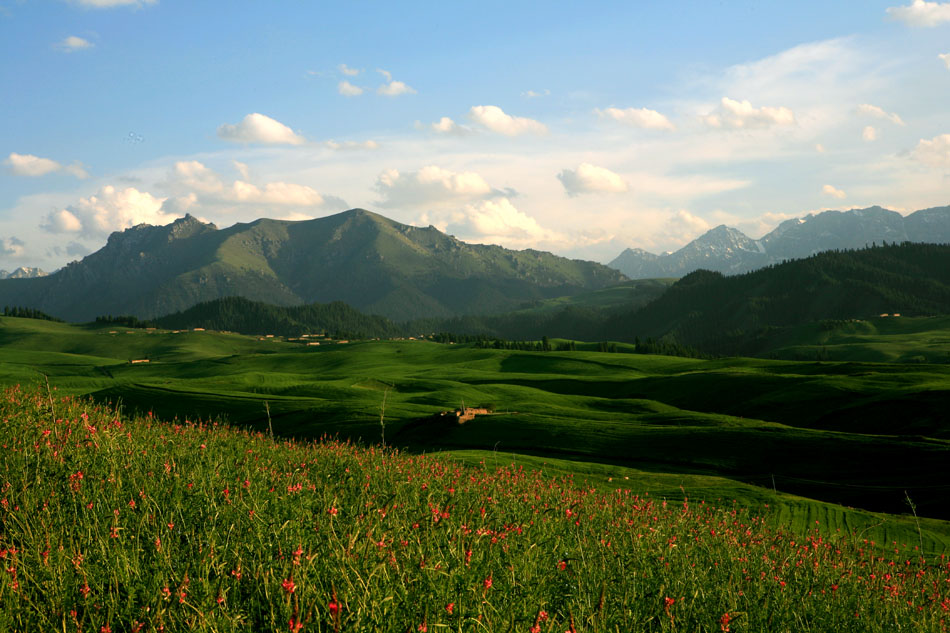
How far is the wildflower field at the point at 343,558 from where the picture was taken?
6.95m

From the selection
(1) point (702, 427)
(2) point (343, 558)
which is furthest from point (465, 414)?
(2) point (343, 558)

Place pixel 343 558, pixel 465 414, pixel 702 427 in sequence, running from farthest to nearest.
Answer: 1. pixel 465 414
2. pixel 702 427
3. pixel 343 558

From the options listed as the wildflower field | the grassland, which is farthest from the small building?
the wildflower field

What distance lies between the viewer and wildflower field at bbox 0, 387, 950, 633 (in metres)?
6.95

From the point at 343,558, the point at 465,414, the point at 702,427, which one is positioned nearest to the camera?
the point at 343,558

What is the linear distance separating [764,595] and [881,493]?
3643cm

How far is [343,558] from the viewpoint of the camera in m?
7.49

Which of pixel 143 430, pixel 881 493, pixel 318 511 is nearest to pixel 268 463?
pixel 318 511

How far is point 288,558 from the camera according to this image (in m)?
8.14

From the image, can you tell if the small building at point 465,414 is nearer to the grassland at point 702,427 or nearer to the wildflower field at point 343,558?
the grassland at point 702,427

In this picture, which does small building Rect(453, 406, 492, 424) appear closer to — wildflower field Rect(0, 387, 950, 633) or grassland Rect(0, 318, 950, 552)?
grassland Rect(0, 318, 950, 552)

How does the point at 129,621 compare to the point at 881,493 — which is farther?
the point at 881,493

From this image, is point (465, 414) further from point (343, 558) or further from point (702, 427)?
point (343, 558)

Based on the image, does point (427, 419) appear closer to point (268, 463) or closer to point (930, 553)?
point (930, 553)
